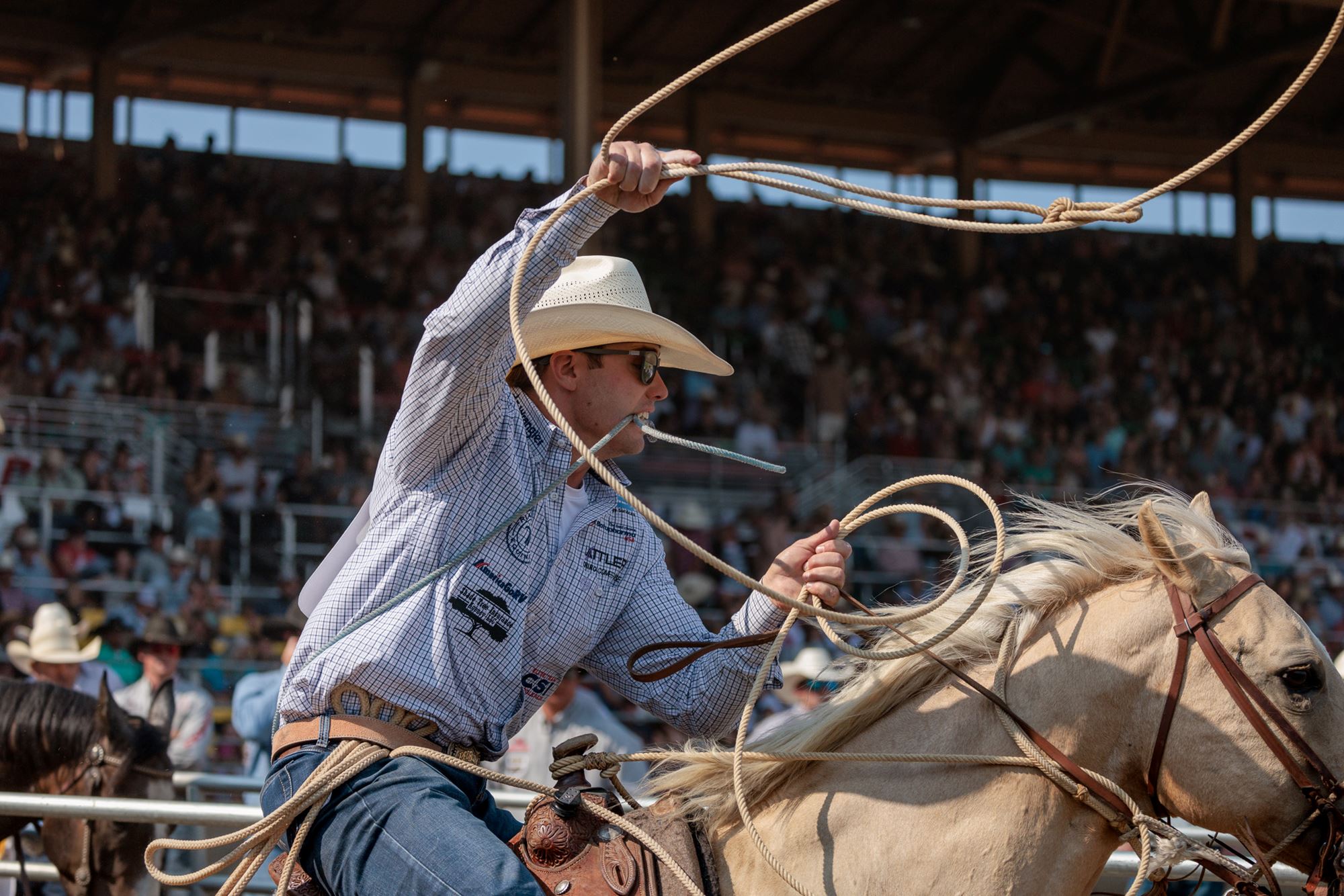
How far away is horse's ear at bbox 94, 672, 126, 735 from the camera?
13.5ft

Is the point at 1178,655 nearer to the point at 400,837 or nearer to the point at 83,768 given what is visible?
the point at 400,837

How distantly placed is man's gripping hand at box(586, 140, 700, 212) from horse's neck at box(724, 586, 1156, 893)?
86cm

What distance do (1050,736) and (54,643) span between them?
5281mm

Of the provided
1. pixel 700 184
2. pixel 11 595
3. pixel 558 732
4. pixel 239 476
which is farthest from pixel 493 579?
pixel 700 184

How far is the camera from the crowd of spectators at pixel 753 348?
9922 millimetres

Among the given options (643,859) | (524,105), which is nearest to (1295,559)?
(524,105)

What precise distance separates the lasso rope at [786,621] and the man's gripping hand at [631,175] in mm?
15

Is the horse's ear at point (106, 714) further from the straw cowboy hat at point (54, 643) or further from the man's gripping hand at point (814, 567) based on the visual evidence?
the man's gripping hand at point (814, 567)

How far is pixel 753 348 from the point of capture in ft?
46.7

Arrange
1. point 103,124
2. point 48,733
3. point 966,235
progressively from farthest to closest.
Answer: point 966,235 → point 103,124 → point 48,733

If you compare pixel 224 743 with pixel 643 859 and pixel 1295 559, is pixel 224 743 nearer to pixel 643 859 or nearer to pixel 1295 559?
pixel 643 859

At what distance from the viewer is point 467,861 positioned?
1869 millimetres

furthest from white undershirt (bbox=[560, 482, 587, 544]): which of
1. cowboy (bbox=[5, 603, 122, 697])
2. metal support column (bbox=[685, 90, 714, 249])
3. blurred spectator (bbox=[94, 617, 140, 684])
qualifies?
metal support column (bbox=[685, 90, 714, 249])

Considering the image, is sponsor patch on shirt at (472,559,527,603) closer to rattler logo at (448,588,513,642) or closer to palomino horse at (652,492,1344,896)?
rattler logo at (448,588,513,642)
